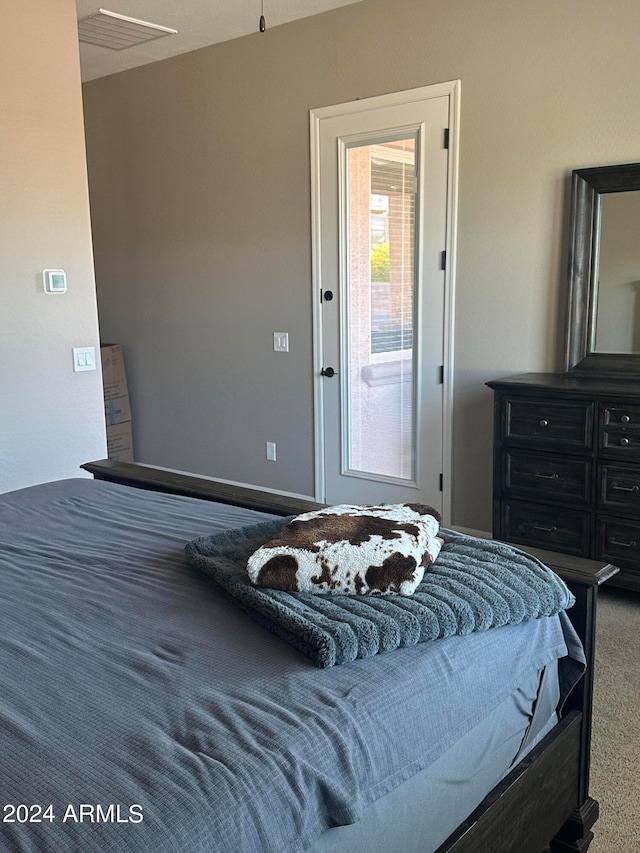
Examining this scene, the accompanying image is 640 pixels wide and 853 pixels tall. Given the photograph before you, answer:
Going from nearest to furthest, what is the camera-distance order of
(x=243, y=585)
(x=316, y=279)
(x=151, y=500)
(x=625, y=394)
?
1. (x=243, y=585)
2. (x=151, y=500)
3. (x=625, y=394)
4. (x=316, y=279)

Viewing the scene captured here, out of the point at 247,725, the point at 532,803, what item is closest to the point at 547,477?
the point at 532,803

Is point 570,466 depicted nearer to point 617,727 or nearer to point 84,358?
point 617,727

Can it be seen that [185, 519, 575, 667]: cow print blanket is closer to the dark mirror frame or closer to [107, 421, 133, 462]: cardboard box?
the dark mirror frame

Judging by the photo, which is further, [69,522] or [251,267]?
[251,267]

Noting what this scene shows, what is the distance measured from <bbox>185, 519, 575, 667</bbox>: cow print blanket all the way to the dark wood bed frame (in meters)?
0.11

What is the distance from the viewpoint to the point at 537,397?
342 centimetres

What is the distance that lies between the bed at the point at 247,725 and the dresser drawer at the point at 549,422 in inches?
67.1

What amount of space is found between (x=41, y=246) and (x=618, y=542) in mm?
2870

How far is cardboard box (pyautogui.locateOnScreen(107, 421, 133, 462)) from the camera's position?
561 cm

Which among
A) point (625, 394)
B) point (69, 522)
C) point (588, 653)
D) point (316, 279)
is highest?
point (316, 279)

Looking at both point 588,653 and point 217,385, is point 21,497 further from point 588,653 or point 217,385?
point 217,385

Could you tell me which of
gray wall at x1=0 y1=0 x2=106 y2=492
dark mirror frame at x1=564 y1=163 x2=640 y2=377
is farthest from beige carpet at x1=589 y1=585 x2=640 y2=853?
gray wall at x1=0 y1=0 x2=106 y2=492

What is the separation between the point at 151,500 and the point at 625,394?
6.55 ft

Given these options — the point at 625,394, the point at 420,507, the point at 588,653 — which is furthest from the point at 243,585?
the point at 625,394
